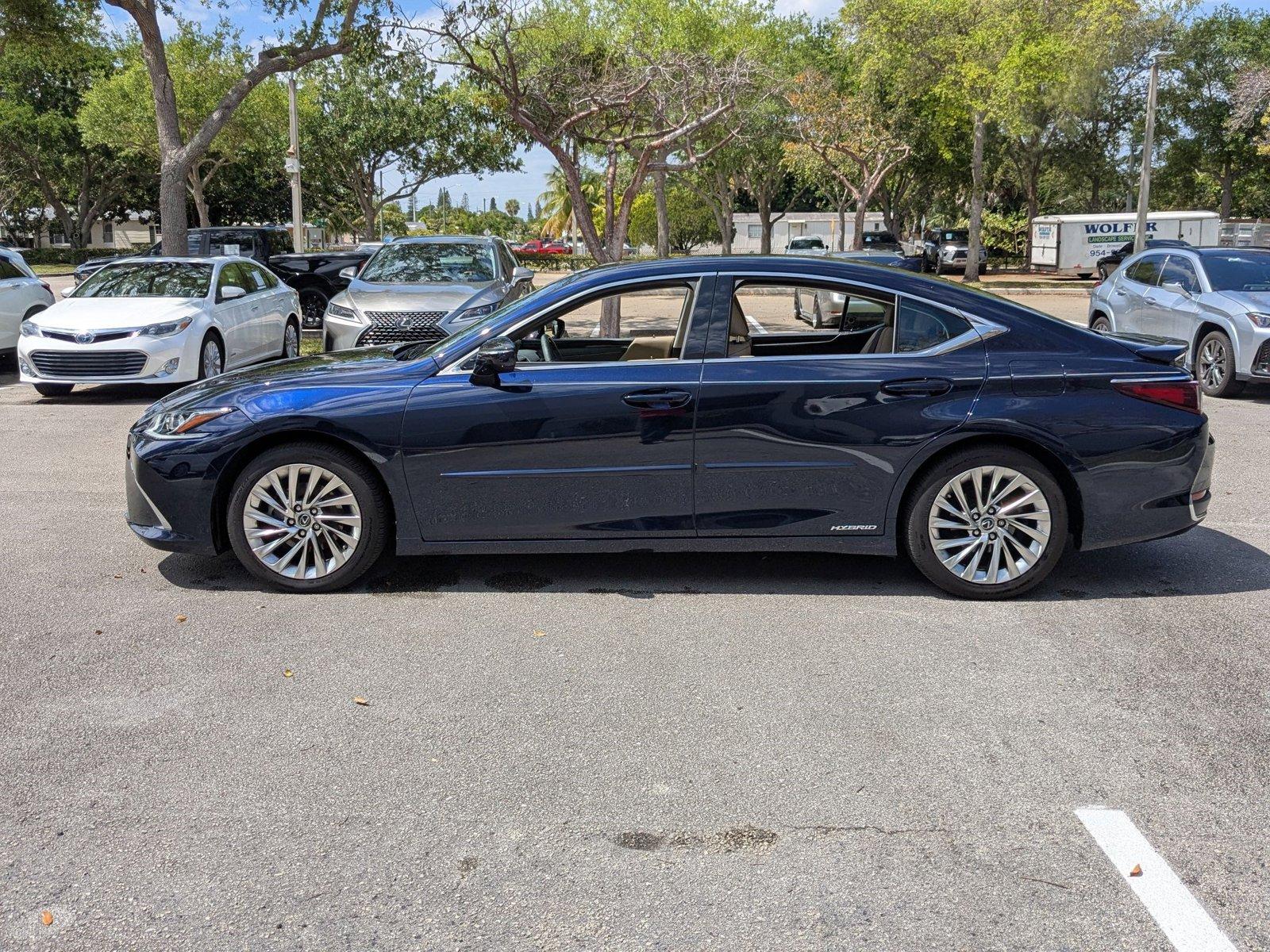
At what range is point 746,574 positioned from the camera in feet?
19.3

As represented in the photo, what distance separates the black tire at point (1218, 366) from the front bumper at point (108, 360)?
10450 millimetres

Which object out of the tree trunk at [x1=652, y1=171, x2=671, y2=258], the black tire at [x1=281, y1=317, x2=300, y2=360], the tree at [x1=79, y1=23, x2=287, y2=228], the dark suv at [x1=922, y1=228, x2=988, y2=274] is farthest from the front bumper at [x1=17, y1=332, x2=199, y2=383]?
the dark suv at [x1=922, y1=228, x2=988, y2=274]

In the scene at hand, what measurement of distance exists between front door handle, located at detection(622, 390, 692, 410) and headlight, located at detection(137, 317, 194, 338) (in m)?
8.16

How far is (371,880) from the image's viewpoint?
309cm

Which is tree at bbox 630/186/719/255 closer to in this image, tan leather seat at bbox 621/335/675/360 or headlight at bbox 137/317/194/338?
headlight at bbox 137/317/194/338

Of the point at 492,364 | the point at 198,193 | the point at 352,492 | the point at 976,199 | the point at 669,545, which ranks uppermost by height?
the point at 198,193

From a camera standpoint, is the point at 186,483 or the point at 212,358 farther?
the point at 212,358

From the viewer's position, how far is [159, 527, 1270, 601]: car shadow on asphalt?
5.63m

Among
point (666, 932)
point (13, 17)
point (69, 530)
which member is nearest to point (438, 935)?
point (666, 932)

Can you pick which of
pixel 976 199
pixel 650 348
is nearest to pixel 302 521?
pixel 650 348

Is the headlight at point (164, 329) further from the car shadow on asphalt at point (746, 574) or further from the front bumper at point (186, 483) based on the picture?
the front bumper at point (186, 483)

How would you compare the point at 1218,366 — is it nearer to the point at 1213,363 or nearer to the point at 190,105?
the point at 1213,363

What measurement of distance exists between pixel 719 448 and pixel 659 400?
351 millimetres

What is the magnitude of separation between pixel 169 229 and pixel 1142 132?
1472 inches
